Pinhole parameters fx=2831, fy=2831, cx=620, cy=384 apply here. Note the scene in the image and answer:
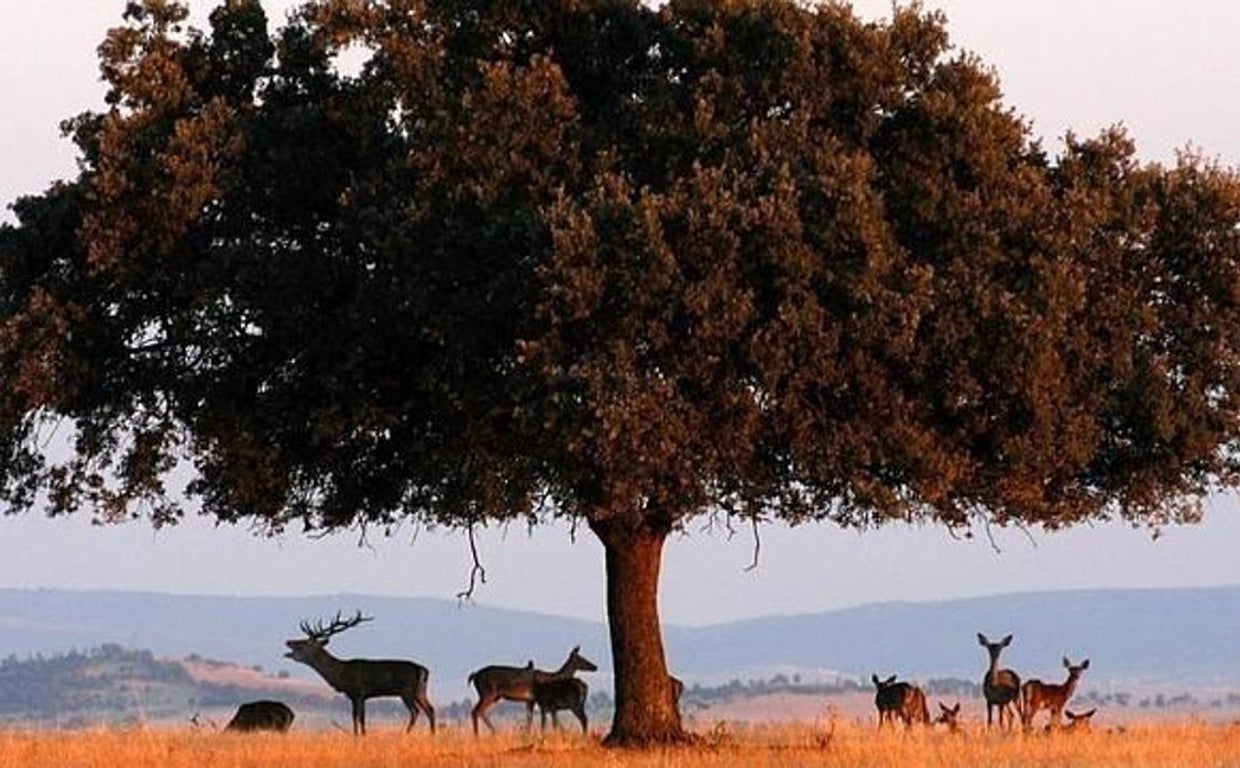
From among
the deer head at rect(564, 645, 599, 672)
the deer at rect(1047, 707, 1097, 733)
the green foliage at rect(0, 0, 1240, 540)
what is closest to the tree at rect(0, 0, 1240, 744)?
the green foliage at rect(0, 0, 1240, 540)

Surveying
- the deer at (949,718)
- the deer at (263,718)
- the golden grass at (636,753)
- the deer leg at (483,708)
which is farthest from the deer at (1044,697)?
the deer at (263,718)

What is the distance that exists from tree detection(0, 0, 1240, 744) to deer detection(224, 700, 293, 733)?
661 cm

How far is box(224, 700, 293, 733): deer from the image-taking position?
4847 cm

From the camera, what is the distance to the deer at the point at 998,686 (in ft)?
158

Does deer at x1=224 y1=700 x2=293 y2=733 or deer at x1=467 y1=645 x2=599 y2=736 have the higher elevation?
deer at x1=467 y1=645 x2=599 y2=736

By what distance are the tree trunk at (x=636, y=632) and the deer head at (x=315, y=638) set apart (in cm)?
1076

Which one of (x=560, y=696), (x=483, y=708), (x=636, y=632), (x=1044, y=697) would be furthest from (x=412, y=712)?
(x=1044, y=697)

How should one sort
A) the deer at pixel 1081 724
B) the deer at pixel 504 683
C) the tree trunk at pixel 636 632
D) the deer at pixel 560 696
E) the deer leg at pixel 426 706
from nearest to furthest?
1. the tree trunk at pixel 636 632
2. the deer at pixel 1081 724
3. the deer at pixel 560 696
4. the deer leg at pixel 426 706
5. the deer at pixel 504 683

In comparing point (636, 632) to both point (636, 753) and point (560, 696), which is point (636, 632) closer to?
point (636, 753)

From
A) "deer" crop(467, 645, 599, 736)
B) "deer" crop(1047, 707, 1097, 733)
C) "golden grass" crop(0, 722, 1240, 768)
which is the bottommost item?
"golden grass" crop(0, 722, 1240, 768)

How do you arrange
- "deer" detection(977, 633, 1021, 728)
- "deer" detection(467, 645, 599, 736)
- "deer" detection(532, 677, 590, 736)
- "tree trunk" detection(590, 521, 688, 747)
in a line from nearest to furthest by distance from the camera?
"tree trunk" detection(590, 521, 688, 747) < "deer" detection(532, 677, 590, 736) < "deer" detection(977, 633, 1021, 728) < "deer" detection(467, 645, 599, 736)

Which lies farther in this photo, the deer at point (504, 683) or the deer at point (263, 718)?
the deer at point (504, 683)

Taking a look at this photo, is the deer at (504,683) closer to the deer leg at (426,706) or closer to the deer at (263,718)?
the deer leg at (426,706)

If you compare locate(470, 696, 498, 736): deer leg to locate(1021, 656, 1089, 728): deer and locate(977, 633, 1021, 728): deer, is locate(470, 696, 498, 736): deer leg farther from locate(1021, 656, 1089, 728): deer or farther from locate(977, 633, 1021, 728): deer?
locate(1021, 656, 1089, 728): deer
